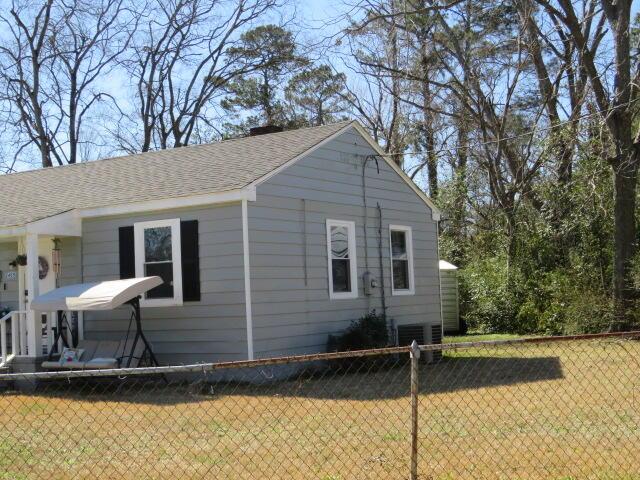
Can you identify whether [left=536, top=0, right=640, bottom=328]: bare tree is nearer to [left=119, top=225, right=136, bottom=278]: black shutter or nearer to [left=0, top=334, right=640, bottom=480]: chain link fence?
[left=0, top=334, right=640, bottom=480]: chain link fence

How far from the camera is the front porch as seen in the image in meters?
12.6

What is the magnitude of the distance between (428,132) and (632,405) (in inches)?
942

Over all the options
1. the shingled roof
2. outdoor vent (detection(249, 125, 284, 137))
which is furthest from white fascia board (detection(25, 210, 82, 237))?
outdoor vent (detection(249, 125, 284, 137))

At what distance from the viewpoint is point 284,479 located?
621 centimetres

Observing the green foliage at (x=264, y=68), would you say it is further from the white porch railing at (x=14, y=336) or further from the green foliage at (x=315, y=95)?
the white porch railing at (x=14, y=336)

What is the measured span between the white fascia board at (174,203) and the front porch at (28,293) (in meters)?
0.82

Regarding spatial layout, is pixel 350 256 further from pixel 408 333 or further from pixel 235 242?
pixel 235 242

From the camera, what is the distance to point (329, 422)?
28.1 feet

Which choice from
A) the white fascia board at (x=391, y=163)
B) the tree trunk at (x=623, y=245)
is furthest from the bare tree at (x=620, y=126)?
the white fascia board at (x=391, y=163)

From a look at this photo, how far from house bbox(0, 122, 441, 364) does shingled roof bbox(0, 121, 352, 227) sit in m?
0.05

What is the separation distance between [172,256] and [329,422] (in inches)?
208

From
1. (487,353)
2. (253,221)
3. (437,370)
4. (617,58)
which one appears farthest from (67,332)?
Result: (617,58)

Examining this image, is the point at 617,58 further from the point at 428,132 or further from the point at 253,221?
the point at 428,132

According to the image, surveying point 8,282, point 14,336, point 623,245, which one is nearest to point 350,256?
point 14,336
